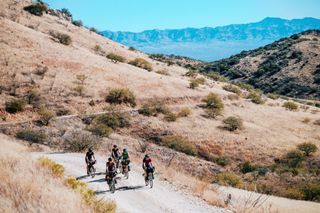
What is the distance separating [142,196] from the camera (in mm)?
18047

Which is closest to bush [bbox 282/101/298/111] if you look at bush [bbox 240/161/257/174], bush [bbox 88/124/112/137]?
bush [bbox 240/161/257/174]

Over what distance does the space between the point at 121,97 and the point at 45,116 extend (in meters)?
13.0

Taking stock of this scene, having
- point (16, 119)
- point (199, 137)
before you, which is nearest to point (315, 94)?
point (199, 137)

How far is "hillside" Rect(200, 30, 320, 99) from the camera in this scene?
346 feet

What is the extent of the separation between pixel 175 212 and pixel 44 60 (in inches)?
1951

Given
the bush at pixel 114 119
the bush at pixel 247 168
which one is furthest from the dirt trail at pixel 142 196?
the bush at pixel 114 119

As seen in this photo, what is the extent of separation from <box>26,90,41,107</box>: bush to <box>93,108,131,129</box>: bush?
773 cm

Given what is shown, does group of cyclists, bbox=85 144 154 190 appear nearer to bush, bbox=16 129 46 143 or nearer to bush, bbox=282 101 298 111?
bush, bbox=16 129 46 143

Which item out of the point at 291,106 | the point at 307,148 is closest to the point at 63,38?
the point at 291,106

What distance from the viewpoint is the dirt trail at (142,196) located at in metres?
16.2

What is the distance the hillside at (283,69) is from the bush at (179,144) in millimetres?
65305

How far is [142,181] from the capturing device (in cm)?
2164

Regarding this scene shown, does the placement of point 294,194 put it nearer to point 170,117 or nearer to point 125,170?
point 125,170

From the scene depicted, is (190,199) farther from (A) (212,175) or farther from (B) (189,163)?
(B) (189,163)
